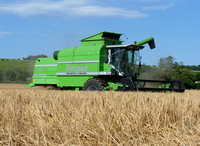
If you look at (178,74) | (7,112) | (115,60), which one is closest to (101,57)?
(115,60)

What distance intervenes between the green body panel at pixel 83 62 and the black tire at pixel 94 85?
357 mm

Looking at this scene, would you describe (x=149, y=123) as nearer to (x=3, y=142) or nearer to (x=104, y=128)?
(x=104, y=128)

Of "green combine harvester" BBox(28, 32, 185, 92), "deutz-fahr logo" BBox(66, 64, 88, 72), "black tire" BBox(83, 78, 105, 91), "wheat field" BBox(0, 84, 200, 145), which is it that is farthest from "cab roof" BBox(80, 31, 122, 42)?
"wheat field" BBox(0, 84, 200, 145)

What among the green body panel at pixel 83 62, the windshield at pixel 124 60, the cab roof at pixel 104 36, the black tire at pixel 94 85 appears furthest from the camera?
the cab roof at pixel 104 36

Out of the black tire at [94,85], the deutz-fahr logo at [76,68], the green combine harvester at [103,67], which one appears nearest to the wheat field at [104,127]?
the green combine harvester at [103,67]

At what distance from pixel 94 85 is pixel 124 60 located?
175cm

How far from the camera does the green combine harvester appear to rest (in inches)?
533

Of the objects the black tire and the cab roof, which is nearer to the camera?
the black tire

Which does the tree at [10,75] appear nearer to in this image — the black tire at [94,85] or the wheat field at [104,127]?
the black tire at [94,85]

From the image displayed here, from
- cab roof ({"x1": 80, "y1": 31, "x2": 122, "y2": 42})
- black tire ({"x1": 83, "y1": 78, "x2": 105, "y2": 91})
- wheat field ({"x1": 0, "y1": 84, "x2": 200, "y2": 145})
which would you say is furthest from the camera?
cab roof ({"x1": 80, "y1": 31, "x2": 122, "y2": 42})

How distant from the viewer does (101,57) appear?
13984 millimetres

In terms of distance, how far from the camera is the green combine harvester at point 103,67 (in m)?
13.5

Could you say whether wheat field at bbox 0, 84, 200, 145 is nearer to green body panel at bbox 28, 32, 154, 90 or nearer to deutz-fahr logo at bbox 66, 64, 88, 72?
green body panel at bbox 28, 32, 154, 90

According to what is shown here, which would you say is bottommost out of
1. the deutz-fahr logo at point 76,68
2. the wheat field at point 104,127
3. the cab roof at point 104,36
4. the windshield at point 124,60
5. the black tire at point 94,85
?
the wheat field at point 104,127
